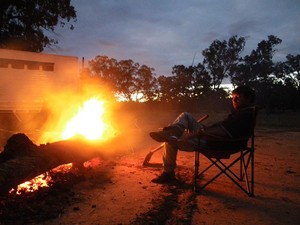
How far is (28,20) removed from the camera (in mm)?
15914

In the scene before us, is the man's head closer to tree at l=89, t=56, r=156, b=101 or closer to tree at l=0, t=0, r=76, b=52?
→ tree at l=0, t=0, r=76, b=52

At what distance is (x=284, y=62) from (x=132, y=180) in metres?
29.4

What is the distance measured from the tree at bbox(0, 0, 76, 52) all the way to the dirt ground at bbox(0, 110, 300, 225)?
12.7 m

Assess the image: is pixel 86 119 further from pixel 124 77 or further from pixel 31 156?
pixel 124 77

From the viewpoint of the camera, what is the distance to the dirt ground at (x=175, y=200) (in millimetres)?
3254

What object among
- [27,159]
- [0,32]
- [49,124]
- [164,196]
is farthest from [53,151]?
[0,32]

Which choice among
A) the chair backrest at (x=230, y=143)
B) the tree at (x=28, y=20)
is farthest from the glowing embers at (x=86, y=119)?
the tree at (x=28, y=20)

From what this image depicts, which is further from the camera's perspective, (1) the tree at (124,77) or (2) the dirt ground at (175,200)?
(1) the tree at (124,77)

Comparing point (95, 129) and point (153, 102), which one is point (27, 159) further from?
point (153, 102)

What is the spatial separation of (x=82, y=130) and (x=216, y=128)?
12.9 feet

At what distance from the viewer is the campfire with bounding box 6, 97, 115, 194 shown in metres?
4.33

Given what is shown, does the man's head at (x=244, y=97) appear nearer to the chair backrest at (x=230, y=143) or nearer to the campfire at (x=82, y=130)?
the chair backrest at (x=230, y=143)

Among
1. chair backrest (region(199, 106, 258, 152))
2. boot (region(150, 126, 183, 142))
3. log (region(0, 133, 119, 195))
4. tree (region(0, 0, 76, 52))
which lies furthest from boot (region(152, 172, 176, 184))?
tree (region(0, 0, 76, 52))

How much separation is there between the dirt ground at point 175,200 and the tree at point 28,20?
12.7m
